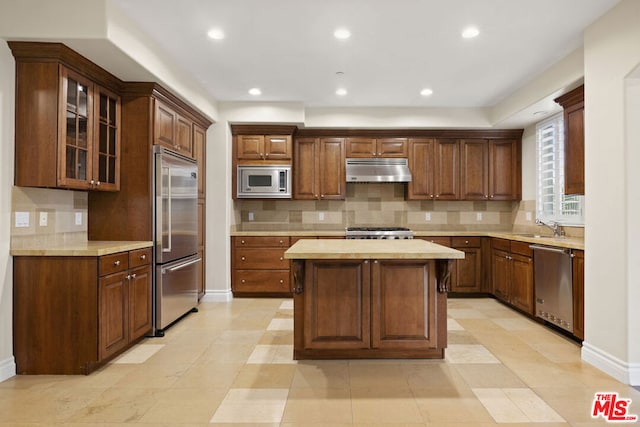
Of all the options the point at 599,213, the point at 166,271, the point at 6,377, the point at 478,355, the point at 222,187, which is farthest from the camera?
the point at 222,187

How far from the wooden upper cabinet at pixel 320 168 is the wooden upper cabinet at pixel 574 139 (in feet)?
9.16

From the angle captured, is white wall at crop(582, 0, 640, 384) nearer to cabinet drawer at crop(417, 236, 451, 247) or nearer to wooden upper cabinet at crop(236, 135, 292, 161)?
cabinet drawer at crop(417, 236, 451, 247)

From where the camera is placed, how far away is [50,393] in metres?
2.53

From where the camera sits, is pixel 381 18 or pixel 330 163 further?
pixel 330 163

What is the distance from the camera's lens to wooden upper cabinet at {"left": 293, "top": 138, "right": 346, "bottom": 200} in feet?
18.8

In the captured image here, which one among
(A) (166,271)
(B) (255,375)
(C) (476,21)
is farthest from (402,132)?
(B) (255,375)

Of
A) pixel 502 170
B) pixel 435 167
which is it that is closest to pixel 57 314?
pixel 435 167

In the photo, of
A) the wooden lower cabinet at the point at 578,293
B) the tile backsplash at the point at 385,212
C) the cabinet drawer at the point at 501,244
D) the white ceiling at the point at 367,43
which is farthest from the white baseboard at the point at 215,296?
the wooden lower cabinet at the point at 578,293

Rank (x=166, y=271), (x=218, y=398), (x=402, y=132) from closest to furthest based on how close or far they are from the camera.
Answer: (x=218, y=398), (x=166, y=271), (x=402, y=132)

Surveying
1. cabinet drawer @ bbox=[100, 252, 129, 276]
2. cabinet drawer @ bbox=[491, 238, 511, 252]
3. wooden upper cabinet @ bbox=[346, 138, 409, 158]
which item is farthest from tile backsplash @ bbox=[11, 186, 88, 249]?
cabinet drawer @ bbox=[491, 238, 511, 252]

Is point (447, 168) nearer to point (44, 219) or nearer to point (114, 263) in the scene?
point (114, 263)


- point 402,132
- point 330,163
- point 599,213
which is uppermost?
point 402,132

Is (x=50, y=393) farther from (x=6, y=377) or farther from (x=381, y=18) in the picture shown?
(x=381, y=18)

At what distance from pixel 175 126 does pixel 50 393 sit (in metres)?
2.73
